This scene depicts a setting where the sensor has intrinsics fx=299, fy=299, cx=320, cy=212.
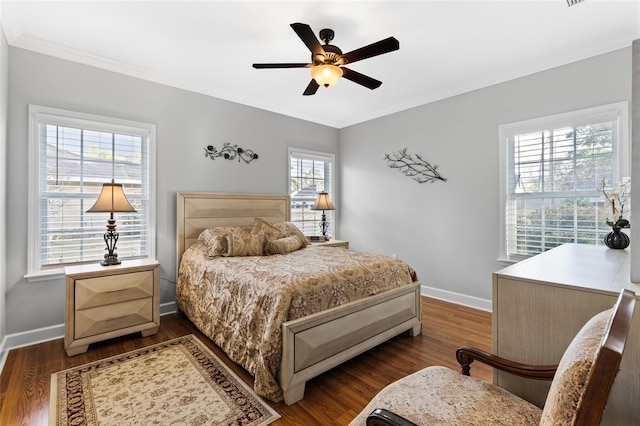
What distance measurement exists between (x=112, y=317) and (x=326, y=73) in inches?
110

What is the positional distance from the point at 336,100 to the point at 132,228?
3.06 meters

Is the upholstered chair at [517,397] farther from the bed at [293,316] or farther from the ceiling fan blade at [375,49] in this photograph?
the ceiling fan blade at [375,49]

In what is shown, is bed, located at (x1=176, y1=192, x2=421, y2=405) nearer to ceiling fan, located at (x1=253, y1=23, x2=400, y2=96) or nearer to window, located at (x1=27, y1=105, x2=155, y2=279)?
window, located at (x1=27, y1=105, x2=155, y2=279)

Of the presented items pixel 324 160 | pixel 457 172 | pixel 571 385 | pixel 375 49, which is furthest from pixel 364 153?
pixel 571 385

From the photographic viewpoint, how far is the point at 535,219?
10.8 ft

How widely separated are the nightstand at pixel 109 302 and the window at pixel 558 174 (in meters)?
3.82

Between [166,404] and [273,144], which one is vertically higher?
[273,144]

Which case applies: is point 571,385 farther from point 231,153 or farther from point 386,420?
point 231,153

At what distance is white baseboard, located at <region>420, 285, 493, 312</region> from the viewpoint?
→ 3.59 meters

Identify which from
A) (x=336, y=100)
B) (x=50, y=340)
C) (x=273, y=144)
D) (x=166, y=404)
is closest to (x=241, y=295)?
(x=166, y=404)

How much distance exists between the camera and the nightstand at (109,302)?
2.49 metres

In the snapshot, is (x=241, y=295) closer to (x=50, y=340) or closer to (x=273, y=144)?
(x=50, y=340)

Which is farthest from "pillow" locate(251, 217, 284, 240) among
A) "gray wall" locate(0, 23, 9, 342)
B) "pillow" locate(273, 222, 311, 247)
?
"gray wall" locate(0, 23, 9, 342)

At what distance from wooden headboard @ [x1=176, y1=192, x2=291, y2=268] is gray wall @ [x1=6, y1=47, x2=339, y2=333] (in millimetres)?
130
